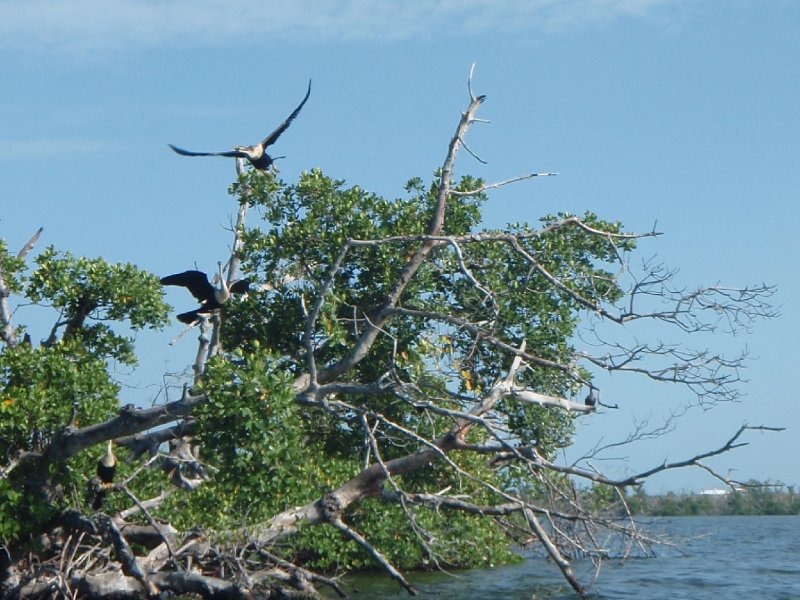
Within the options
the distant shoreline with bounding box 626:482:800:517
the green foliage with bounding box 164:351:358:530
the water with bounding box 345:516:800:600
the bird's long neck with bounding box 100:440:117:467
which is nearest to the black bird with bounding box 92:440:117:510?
the bird's long neck with bounding box 100:440:117:467

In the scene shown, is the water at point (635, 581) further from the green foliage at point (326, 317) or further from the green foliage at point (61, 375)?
the green foliage at point (61, 375)

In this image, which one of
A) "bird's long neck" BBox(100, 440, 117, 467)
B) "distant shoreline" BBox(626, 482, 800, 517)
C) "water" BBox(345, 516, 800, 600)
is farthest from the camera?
"distant shoreline" BBox(626, 482, 800, 517)

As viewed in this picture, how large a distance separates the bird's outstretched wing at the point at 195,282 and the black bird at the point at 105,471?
75.4 inches

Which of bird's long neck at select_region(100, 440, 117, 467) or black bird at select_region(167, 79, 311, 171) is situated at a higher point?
black bird at select_region(167, 79, 311, 171)

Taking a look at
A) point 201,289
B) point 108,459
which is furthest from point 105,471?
point 201,289

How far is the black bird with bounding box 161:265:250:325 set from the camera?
494 inches

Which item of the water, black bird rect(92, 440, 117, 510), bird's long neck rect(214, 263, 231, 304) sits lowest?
the water

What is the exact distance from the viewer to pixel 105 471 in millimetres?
12234

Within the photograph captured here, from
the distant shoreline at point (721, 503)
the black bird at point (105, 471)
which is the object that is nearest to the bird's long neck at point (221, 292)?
the black bird at point (105, 471)

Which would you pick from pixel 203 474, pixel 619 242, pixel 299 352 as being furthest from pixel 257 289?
pixel 619 242

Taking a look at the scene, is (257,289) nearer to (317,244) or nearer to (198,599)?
(317,244)

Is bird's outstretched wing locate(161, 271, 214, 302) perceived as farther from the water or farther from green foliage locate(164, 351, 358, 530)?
the water

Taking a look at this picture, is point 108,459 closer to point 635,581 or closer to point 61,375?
point 61,375

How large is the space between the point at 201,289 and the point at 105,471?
2.28 m
